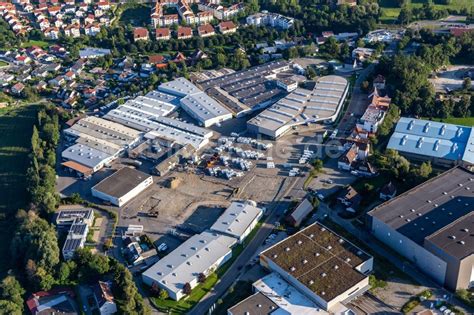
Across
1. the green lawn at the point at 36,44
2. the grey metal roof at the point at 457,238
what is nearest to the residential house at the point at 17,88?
the green lawn at the point at 36,44

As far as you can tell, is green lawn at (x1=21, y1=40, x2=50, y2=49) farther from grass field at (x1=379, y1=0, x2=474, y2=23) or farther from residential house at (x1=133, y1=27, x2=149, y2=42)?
grass field at (x1=379, y1=0, x2=474, y2=23)

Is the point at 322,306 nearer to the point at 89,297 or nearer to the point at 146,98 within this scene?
the point at 89,297

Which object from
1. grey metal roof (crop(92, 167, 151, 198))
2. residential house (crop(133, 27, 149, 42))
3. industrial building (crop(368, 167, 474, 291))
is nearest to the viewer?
industrial building (crop(368, 167, 474, 291))

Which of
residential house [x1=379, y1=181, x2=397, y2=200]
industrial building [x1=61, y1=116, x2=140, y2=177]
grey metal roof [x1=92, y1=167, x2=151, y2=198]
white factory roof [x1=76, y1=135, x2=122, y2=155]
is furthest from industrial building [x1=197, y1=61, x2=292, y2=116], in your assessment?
residential house [x1=379, y1=181, x2=397, y2=200]

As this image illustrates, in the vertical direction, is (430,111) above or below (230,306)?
above

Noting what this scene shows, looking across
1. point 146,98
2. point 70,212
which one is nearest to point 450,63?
point 146,98

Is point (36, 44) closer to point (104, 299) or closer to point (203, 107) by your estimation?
point (203, 107)

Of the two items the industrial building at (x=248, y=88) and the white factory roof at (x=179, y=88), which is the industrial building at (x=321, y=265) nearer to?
the industrial building at (x=248, y=88)
